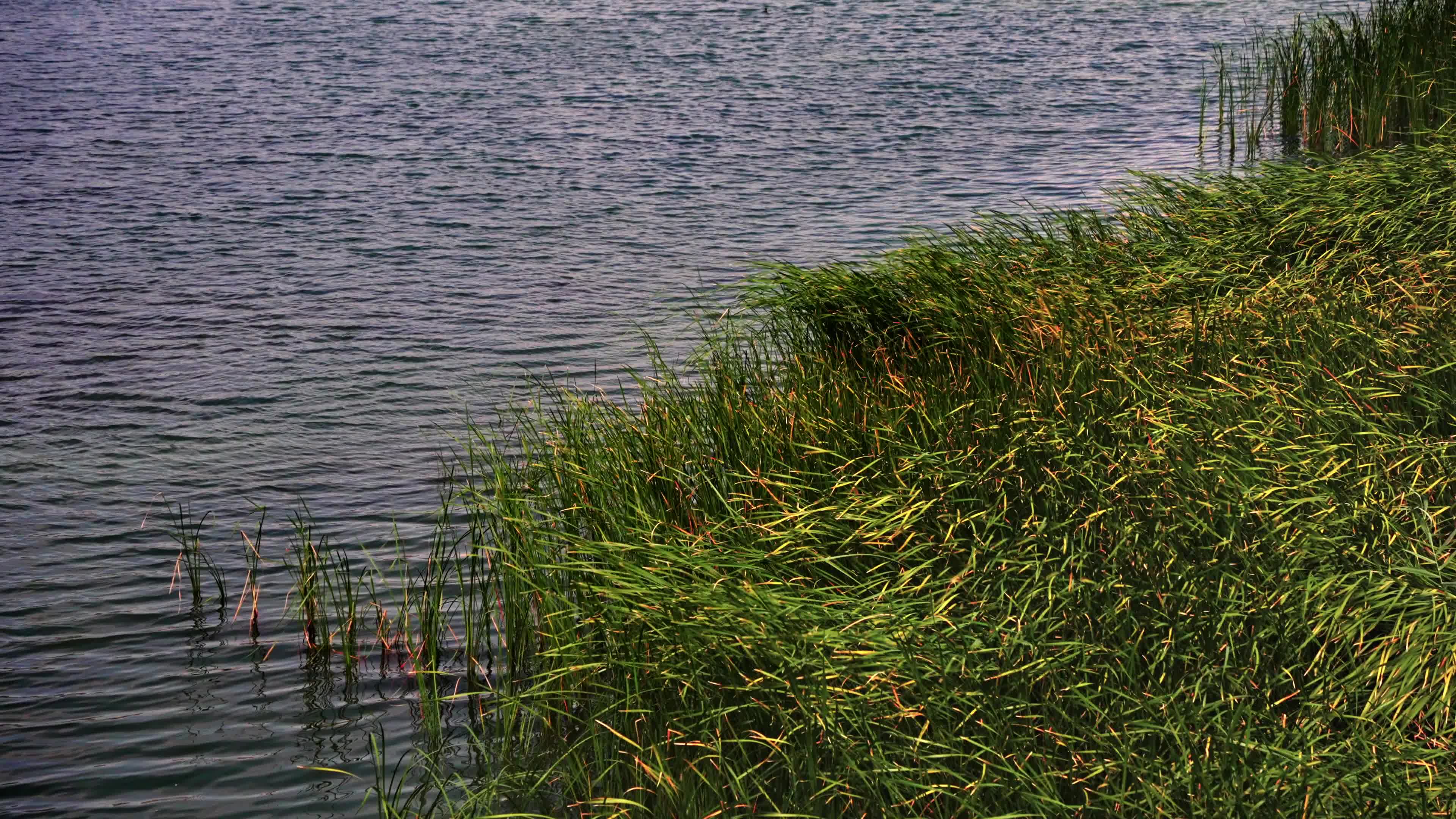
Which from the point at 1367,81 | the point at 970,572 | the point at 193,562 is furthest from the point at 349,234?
the point at 970,572

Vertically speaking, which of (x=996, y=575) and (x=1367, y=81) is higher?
(x=1367, y=81)

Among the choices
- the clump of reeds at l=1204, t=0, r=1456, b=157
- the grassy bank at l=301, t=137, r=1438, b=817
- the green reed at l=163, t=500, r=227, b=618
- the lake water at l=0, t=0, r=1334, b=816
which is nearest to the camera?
the grassy bank at l=301, t=137, r=1438, b=817

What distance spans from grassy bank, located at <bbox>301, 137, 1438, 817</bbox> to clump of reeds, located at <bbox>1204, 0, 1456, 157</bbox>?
636cm

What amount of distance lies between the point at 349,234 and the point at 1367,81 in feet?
35.9

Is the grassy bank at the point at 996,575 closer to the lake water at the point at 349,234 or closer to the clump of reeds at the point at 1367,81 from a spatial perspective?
the lake water at the point at 349,234

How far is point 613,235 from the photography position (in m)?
14.3

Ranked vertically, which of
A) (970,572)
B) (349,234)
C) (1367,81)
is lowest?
(970,572)

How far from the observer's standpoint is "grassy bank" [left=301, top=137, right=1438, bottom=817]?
13.6ft

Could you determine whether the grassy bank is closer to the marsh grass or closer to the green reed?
the marsh grass

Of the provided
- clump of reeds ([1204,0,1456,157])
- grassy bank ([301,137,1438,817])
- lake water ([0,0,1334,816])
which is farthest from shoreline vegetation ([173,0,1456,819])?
clump of reeds ([1204,0,1456,157])

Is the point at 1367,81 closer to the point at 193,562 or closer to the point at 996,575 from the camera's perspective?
the point at 996,575

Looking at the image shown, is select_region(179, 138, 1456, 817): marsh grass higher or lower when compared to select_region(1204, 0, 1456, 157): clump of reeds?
lower

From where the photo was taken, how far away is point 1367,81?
13.8 m

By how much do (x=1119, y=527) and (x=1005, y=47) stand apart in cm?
2205
